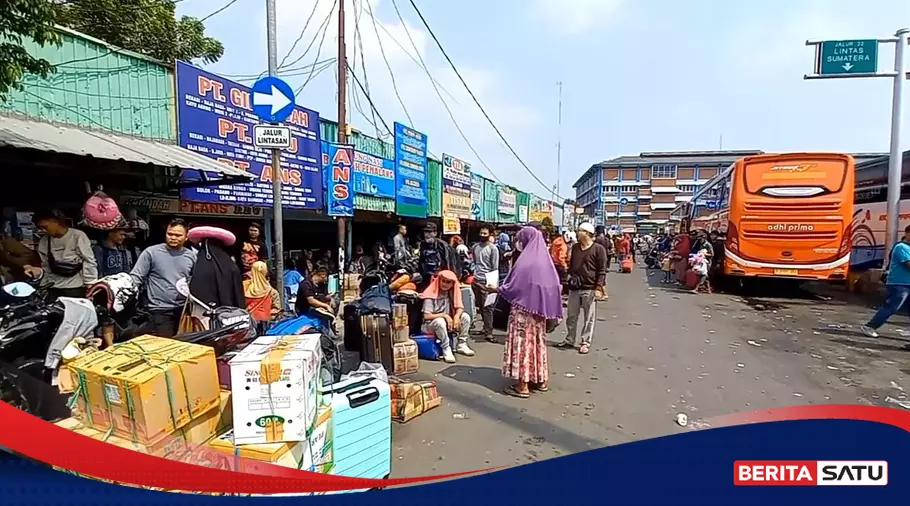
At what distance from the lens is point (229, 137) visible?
7918mm

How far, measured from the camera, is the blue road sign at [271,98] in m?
4.44

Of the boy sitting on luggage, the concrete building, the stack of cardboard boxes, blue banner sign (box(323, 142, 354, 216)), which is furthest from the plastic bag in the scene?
the concrete building

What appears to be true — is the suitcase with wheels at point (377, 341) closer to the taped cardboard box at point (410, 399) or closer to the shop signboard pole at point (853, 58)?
the taped cardboard box at point (410, 399)

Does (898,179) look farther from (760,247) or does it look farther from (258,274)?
(258,274)

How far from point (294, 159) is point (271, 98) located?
512 centimetres

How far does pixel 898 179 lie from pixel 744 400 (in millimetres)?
10165

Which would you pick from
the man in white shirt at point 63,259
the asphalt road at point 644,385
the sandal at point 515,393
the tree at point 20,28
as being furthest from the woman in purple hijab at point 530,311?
the tree at point 20,28

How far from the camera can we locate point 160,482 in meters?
1.77

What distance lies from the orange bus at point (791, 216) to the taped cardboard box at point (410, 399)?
32.6 ft

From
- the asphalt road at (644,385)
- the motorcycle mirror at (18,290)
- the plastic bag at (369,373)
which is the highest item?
the motorcycle mirror at (18,290)

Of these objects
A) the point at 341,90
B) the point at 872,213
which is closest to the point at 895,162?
the point at 872,213

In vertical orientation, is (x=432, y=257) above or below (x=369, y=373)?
above

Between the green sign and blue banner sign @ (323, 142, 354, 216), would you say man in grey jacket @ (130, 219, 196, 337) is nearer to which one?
blue banner sign @ (323, 142, 354, 216)

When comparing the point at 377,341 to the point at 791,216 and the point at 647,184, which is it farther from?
the point at 647,184
